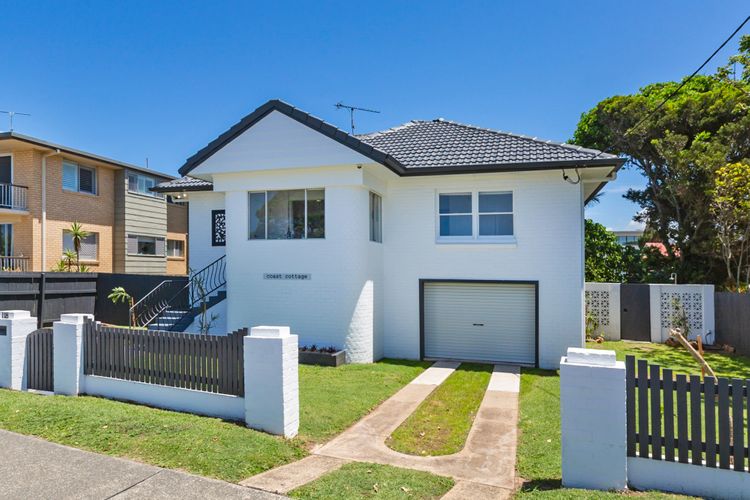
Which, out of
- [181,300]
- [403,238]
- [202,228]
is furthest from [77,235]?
[403,238]

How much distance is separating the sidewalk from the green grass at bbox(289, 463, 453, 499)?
1.58 feet

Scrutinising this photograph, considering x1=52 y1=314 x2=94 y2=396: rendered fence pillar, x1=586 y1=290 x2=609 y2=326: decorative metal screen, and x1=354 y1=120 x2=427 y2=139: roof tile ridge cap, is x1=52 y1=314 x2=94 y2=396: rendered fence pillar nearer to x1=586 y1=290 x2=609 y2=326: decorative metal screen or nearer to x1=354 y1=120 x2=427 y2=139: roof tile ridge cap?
x1=354 y1=120 x2=427 y2=139: roof tile ridge cap

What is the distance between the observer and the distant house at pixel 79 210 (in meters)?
19.7

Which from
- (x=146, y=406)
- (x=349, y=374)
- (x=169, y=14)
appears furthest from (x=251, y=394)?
(x=169, y=14)

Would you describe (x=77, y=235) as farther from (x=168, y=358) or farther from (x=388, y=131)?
(x=168, y=358)

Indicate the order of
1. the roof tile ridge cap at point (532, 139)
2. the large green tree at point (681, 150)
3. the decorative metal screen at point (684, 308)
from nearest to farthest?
the roof tile ridge cap at point (532, 139), the decorative metal screen at point (684, 308), the large green tree at point (681, 150)

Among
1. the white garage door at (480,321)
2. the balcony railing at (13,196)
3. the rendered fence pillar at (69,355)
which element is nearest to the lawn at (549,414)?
the white garage door at (480,321)

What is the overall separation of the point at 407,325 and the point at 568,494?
833 centimetres

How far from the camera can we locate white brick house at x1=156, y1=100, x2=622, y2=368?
11562 mm

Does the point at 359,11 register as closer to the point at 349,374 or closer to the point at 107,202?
the point at 349,374

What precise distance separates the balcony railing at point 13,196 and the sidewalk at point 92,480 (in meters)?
17.6

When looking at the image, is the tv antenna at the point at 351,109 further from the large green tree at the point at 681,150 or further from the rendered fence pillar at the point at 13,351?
the rendered fence pillar at the point at 13,351

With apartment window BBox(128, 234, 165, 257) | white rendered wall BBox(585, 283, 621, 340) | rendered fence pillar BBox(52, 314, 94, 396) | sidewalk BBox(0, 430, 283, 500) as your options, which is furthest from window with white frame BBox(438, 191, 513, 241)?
apartment window BBox(128, 234, 165, 257)

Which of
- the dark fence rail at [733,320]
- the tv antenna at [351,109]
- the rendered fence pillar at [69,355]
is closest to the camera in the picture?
the rendered fence pillar at [69,355]
